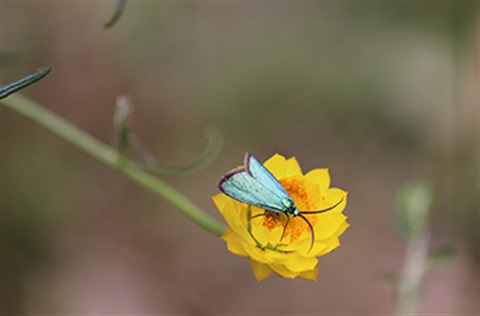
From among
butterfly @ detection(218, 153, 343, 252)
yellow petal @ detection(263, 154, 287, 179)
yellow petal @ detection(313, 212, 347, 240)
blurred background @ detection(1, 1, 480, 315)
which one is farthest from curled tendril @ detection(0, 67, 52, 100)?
blurred background @ detection(1, 1, 480, 315)

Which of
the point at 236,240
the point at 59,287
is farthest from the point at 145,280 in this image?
the point at 236,240

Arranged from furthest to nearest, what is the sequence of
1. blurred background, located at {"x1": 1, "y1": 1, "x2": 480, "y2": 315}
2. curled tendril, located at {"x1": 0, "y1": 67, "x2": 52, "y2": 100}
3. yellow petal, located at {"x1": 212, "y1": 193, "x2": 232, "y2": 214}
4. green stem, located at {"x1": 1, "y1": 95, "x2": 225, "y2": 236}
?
1. blurred background, located at {"x1": 1, "y1": 1, "x2": 480, "y2": 315}
2. green stem, located at {"x1": 1, "y1": 95, "x2": 225, "y2": 236}
3. yellow petal, located at {"x1": 212, "y1": 193, "x2": 232, "y2": 214}
4. curled tendril, located at {"x1": 0, "y1": 67, "x2": 52, "y2": 100}

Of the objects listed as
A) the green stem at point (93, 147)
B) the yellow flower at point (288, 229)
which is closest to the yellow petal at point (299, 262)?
the yellow flower at point (288, 229)

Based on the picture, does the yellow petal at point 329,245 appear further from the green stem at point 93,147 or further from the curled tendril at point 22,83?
the curled tendril at point 22,83

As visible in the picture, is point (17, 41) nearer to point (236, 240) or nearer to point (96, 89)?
point (96, 89)

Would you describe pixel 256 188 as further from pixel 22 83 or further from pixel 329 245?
pixel 22 83

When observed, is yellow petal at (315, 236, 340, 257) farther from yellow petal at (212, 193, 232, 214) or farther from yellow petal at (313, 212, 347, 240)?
yellow petal at (212, 193, 232, 214)

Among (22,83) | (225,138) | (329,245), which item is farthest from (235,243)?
(225,138)
